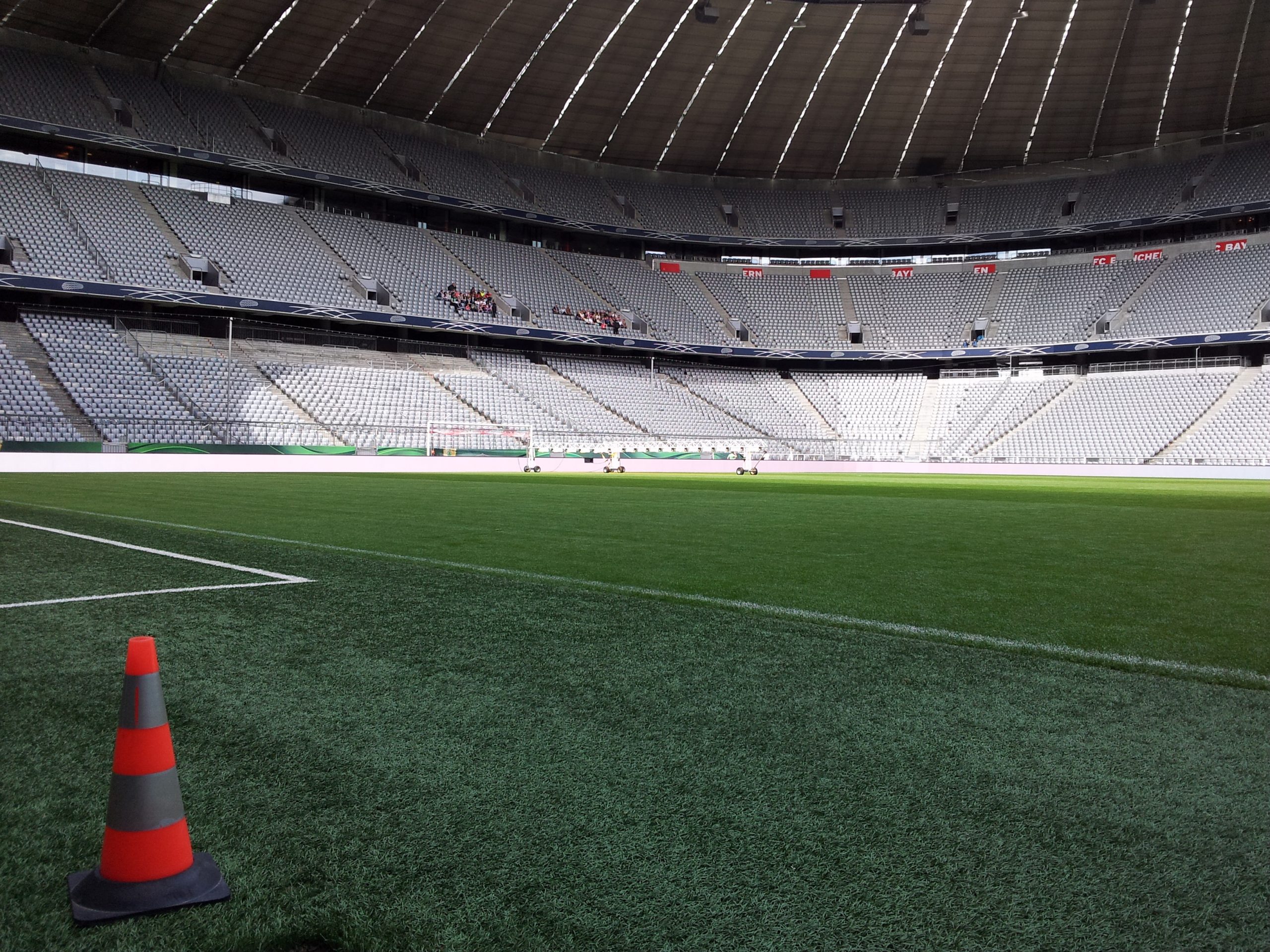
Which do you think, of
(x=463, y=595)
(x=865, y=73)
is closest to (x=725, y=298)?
(x=865, y=73)

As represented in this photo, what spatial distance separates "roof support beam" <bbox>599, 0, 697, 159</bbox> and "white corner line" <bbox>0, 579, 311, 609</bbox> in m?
43.0

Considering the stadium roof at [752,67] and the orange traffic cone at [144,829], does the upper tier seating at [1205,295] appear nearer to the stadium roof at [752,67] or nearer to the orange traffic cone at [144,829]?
the stadium roof at [752,67]

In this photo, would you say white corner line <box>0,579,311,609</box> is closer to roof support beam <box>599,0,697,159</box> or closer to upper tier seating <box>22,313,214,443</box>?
upper tier seating <box>22,313,214,443</box>

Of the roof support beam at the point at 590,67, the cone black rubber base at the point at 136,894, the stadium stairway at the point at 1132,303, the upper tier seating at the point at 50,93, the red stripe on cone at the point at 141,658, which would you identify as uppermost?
the roof support beam at the point at 590,67

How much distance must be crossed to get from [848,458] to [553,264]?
2093 centimetres

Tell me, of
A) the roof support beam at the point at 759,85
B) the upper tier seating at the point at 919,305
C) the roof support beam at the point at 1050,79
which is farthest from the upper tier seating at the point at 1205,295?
the roof support beam at the point at 759,85

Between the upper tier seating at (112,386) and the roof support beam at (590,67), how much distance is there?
26.8m

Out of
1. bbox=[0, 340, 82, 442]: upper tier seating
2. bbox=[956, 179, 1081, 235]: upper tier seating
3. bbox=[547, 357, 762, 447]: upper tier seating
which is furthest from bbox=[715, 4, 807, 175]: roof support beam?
bbox=[0, 340, 82, 442]: upper tier seating

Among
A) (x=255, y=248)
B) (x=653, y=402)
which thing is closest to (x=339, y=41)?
(x=255, y=248)

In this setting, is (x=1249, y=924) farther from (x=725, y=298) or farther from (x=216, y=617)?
(x=725, y=298)

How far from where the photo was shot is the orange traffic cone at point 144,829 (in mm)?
1822

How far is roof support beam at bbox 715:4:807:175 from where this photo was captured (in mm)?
43969

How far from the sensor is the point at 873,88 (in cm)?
5081

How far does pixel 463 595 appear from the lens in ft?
18.0
